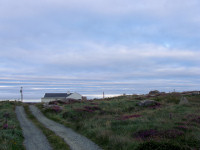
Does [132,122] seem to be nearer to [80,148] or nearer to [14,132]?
[80,148]

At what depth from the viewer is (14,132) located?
46.7 ft

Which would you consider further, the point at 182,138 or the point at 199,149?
the point at 182,138

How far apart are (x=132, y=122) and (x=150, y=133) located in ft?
13.6

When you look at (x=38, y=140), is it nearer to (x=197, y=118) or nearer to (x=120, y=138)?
(x=120, y=138)

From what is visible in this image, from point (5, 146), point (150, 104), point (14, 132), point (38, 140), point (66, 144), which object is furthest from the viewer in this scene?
point (150, 104)

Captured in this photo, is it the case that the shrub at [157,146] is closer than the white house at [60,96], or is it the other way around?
the shrub at [157,146]

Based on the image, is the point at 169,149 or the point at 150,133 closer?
the point at 169,149

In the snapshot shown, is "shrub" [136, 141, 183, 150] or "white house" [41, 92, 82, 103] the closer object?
"shrub" [136, 141, 183, 150]

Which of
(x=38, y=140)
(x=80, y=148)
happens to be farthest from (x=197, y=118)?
(x=38, y=140)

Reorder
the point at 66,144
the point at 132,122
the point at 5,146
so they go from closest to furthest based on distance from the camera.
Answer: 1. the point at 5,146
2. the point at 66,144
3. the point at 132,122

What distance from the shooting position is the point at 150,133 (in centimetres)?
1146

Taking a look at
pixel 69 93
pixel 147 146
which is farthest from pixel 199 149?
pixel 69 93

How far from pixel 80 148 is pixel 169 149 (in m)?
4.45

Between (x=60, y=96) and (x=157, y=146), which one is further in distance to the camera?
(x=60, y=96)
